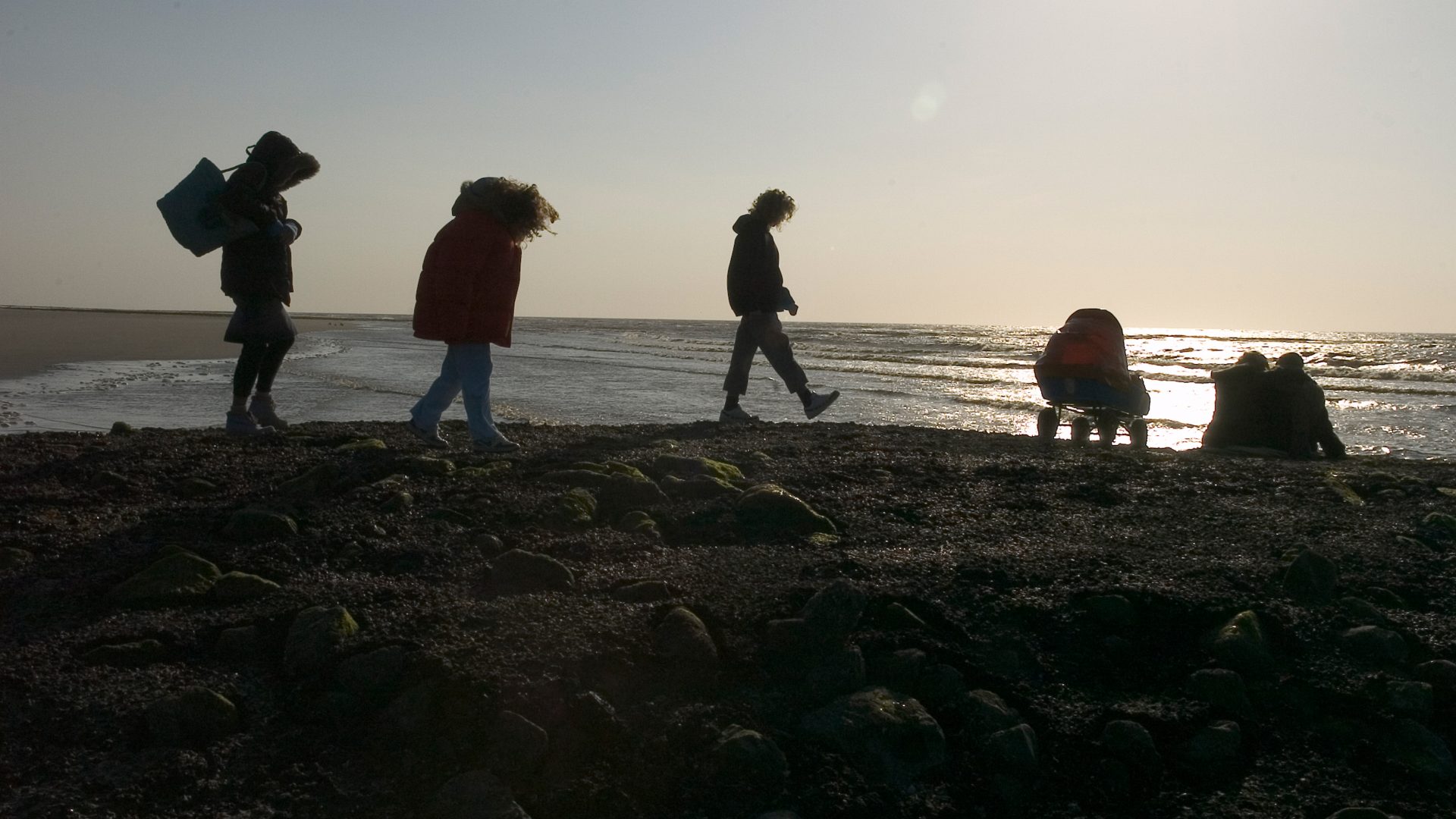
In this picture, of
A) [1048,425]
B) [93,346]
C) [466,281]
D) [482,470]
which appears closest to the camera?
[482,470]

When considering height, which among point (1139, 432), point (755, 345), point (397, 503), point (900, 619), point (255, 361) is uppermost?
point (755, 345)

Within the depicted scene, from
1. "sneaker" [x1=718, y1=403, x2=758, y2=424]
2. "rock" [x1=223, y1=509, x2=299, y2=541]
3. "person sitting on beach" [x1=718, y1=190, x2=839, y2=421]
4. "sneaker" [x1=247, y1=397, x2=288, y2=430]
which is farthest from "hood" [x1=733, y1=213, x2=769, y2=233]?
"rock" [x1=223, y1=509, x2=299, y2=541]

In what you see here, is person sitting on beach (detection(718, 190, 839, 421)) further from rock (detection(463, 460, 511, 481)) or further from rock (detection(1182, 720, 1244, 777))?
rock (detection(1182, 720, 1244, 777))

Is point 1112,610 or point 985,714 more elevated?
point 1112,610

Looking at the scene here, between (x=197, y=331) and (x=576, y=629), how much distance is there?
34700mm

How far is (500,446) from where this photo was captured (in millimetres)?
6238

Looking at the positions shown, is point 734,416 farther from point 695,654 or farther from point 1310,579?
point 695,654

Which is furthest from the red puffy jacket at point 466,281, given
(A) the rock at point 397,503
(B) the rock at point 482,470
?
(A) the rock at point 397,503

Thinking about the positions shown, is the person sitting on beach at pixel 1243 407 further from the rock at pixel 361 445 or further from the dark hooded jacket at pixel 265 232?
the dark hooded jacket at pixel 265 232

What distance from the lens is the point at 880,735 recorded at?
2826 millimetres

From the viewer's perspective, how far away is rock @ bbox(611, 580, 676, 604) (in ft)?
11.3

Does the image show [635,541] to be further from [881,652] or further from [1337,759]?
[1337,759]

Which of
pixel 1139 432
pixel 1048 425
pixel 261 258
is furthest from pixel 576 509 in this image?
pixel 1139 432

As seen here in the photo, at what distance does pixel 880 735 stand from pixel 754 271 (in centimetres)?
662
